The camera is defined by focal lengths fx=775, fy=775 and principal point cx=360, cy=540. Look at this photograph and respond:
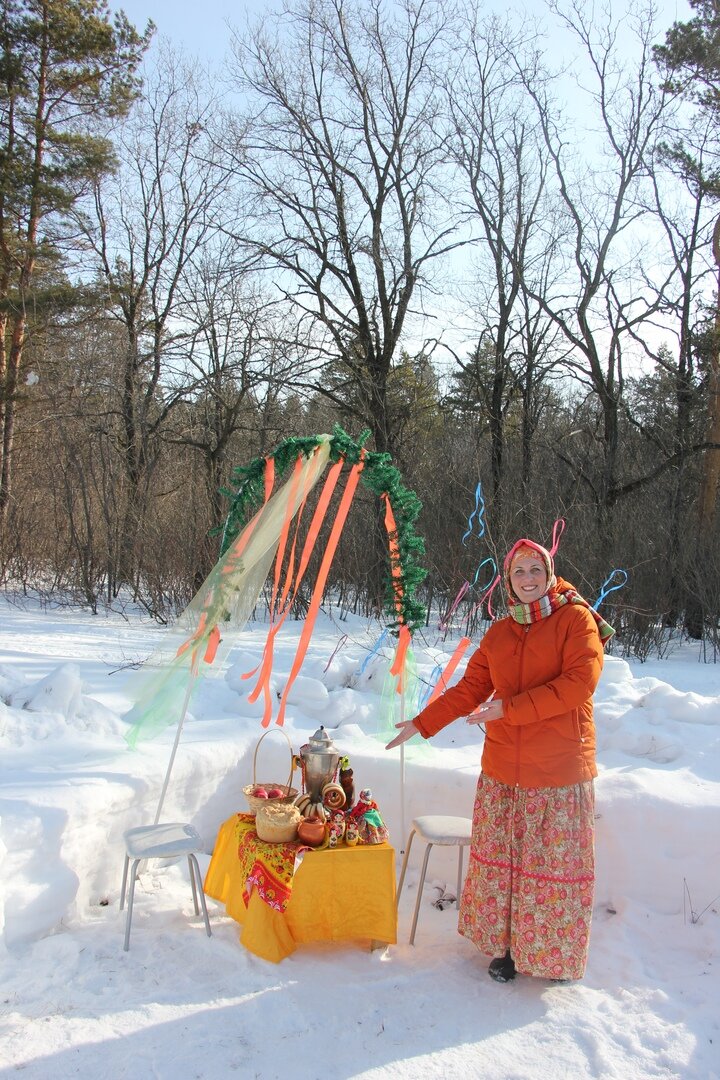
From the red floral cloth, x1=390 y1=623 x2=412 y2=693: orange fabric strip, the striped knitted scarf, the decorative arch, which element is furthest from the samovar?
the striped knitted scarf

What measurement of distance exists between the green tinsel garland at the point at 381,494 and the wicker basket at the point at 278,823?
127 centimetres

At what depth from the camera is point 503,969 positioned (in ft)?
11.1

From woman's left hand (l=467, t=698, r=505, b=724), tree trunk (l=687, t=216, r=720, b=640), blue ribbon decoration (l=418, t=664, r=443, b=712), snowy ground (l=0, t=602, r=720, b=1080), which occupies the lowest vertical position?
snowy ground (l=0, t=602, r=720, b=1080)

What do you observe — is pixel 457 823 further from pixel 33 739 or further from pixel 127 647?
pixel 127 647

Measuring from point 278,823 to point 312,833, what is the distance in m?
0.17

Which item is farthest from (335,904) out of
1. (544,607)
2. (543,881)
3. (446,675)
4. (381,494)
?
(446,675)

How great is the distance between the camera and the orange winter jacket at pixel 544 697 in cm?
316

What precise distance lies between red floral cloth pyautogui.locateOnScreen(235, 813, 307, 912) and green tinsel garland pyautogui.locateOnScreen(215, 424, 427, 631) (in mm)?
1415

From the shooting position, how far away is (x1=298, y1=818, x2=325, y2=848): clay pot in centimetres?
362

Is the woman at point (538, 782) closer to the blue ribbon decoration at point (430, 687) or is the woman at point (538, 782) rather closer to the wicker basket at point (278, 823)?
the wicker basket at point (278, 823)

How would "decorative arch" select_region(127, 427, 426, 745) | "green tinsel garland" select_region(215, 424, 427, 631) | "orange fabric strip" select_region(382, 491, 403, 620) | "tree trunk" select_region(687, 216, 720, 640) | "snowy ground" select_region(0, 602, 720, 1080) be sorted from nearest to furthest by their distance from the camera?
"snowy ground" select_region(0, 602, 720, 1080) < "decorative arch" select_region(127, 427, 426, 745) < "green tinsel garland" select_region(215, 424, 427, 631) < "orange fabric strip" select_region(382, 491, 403, 620) < "tree trunk" select_region(687, 216, 720, 640)

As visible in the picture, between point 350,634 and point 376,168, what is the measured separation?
31.9ft

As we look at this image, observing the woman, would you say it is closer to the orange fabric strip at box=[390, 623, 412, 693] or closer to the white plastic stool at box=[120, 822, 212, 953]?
the orange fabric strip at box=[390, 623, 412, 693]

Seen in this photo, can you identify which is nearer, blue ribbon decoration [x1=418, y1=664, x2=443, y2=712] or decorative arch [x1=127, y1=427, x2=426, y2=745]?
decorative arch [x1=127, y1=427, x2=426, y2=745]
